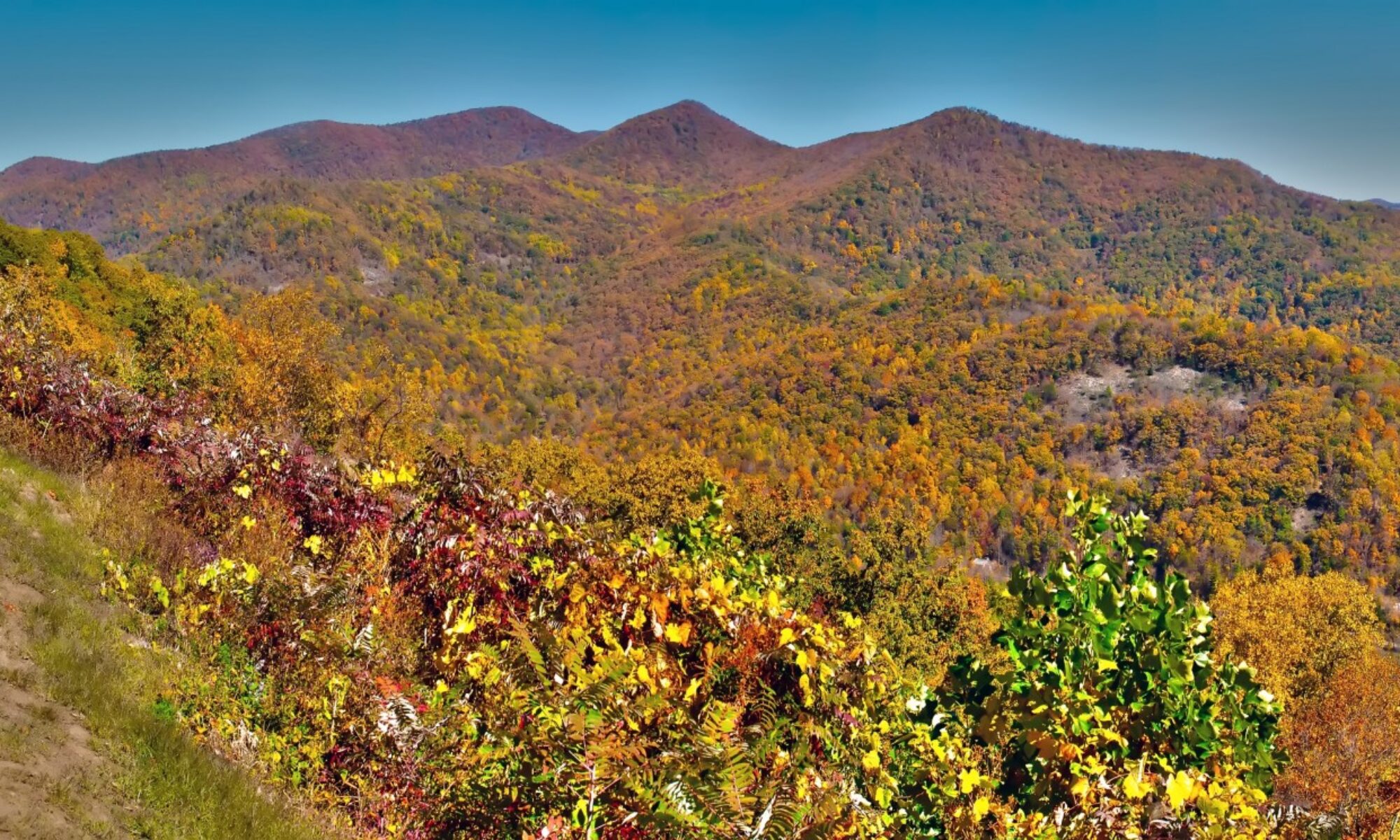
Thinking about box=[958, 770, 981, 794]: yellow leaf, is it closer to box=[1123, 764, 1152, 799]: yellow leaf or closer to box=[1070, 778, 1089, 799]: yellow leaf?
box=[1070, 778, 1089, 799]: yellow leaf

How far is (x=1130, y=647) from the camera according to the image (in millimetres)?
3193

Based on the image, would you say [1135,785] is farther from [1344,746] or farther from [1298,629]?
[1298,629]

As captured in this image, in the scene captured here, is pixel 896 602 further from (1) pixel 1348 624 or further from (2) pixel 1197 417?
(2) pixel 1197 417

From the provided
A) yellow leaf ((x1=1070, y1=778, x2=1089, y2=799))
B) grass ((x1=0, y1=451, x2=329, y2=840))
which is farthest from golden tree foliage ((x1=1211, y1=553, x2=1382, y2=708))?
grass ((x1=0, y1=451, x2=329, y2=840))

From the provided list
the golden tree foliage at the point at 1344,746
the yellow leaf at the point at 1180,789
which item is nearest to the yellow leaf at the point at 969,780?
the yellow leaf at the point at 1180,789

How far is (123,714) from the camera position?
4.84 m

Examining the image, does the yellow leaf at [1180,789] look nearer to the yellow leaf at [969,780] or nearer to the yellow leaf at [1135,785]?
the yellow leaf at [1135,785]

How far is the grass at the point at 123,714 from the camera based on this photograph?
415cm

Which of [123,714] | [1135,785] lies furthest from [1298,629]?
[123,714]

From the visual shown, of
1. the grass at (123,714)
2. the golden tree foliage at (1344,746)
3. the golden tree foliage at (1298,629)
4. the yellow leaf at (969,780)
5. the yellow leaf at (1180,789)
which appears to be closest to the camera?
the yellow leaf at (1180,789)

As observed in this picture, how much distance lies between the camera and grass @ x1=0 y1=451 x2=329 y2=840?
4148mm

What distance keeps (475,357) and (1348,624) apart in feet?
481

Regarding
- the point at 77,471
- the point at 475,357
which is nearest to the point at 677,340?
the point at 475,357

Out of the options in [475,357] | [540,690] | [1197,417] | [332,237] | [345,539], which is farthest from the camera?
[332,237]
